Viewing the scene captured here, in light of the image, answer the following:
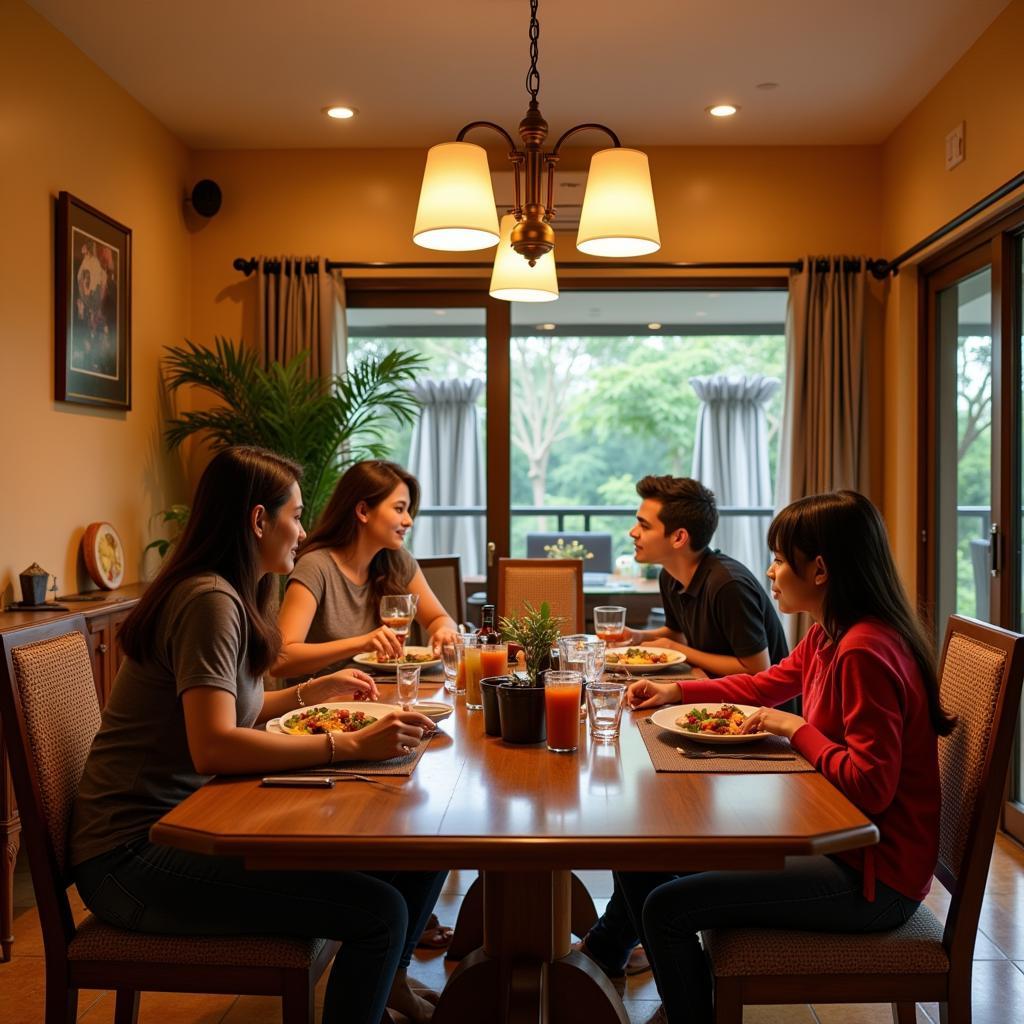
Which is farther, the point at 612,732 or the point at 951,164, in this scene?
the point at 951,164

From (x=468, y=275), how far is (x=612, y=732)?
3373 mm

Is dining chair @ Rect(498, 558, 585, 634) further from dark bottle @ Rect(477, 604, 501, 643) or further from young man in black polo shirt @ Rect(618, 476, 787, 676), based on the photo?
dark bottle @ Rect(477, 604, 501, 643)

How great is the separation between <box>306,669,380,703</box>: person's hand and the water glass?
1.60 feet

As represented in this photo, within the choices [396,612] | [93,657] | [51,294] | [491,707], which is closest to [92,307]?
[51,294]

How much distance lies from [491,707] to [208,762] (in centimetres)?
54

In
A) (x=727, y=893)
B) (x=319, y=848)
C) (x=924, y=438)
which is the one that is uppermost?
(x=924, y=438)

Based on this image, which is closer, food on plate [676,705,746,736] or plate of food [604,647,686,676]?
food on plate [676,705,746,736]

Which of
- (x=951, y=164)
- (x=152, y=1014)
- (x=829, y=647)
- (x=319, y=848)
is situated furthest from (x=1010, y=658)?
(x=951, y=164)

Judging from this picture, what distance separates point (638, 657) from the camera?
2711 mm

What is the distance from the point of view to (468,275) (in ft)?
16.1

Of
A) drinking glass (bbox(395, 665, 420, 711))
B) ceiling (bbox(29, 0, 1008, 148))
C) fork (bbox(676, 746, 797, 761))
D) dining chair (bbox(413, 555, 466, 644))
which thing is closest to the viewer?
fork (bbox(676, 746, 797, 761))

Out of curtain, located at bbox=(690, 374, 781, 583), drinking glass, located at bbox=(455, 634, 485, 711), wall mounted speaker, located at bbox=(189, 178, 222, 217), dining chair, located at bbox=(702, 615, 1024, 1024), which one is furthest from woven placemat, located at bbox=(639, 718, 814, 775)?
curtain, located at bbox=(690, 374, 781, 583)

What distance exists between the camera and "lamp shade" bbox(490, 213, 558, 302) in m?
2.68

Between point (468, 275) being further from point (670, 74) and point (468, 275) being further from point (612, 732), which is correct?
point (612, 732)
